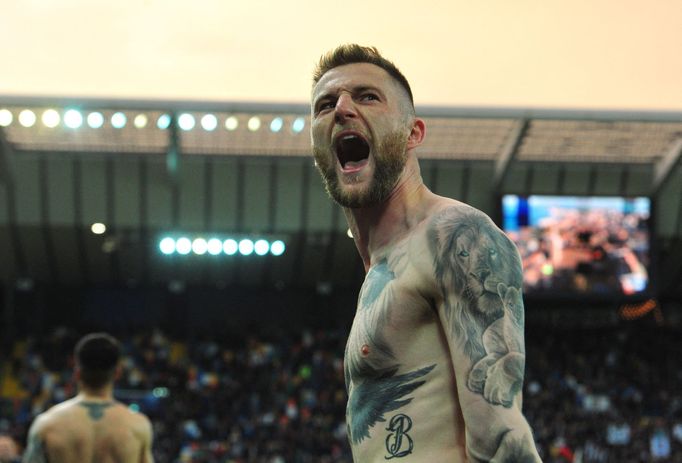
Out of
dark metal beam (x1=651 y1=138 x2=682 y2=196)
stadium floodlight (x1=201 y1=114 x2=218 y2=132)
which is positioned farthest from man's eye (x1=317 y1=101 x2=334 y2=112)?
dark metal beam (x1=651 y1=138 x2=682 y2=196)

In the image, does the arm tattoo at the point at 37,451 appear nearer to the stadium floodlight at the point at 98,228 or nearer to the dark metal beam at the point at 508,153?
the dark metal beam at the point at 508,153

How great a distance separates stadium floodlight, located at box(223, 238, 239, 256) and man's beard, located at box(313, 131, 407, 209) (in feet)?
92.1

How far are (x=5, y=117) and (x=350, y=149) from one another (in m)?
25.0

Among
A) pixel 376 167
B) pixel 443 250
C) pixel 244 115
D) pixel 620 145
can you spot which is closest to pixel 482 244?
pixel 443 250

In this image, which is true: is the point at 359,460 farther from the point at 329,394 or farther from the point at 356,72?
the point at 329,394

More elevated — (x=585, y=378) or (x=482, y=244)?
(x=482, y=244)

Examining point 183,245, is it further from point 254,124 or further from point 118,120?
point 254,124

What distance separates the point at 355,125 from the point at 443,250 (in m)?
0.37

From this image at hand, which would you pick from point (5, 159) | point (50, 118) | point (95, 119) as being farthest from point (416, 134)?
point (5, 159)

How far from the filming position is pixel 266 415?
2598 cm

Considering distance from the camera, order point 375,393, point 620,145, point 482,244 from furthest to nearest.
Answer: point 620,145, point 375,393, point 482,244

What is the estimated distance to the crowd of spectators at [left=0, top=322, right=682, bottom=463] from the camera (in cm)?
2459

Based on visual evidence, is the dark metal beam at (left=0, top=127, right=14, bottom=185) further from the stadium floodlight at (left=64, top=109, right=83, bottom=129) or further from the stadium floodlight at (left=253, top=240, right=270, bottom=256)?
the stadium floodlight at (left=253, top=240, right=270, bottom=256)

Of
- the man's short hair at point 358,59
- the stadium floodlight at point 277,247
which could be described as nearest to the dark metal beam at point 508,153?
the stadium floodlight at point 277,247
